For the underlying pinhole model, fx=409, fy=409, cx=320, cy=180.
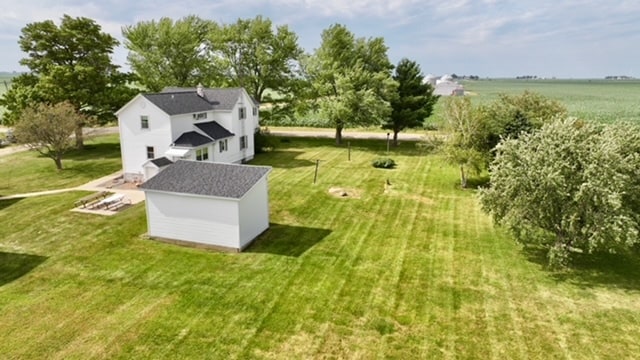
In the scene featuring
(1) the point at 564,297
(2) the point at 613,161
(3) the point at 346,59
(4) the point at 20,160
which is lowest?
(1) the point at 564,297

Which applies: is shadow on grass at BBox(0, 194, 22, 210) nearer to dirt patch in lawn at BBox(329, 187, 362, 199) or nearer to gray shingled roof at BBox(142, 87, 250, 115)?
gray shingled roof at BBox(142, 87, 250, 115)

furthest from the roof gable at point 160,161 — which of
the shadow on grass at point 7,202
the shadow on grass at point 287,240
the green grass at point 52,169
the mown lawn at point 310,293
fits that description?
the shadow on grass at point 287,240

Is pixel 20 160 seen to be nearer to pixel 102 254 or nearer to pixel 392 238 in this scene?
pixel 102 254

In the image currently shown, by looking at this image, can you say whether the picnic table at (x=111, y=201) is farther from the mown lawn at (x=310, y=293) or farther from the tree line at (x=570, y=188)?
the tree line at (x=570, y=188)

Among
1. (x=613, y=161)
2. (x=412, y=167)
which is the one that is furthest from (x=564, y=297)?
(x=412, y=167)

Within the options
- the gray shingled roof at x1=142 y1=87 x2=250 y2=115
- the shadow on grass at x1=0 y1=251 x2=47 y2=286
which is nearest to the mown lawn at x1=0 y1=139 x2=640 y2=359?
the shadow on grass at x1=0 y1=251 x2=47 y2=286

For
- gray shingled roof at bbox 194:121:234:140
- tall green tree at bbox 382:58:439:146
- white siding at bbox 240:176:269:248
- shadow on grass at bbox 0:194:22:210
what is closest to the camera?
white siding at bbox 240:176:269:248
